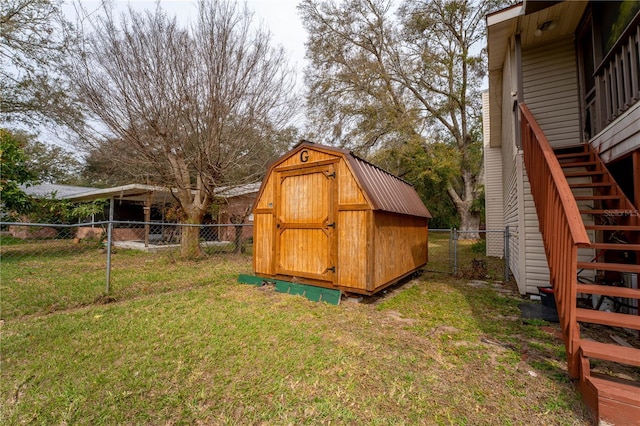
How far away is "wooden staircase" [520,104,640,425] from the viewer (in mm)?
1969

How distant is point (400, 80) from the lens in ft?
54.6

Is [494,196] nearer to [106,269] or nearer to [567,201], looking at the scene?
[567,201]

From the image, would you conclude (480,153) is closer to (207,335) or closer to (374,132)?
(374,132)

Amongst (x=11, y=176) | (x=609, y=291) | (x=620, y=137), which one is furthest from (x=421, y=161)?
(x=11, y=176)

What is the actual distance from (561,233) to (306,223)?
3608 millimetres

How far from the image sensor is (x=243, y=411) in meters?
2.01

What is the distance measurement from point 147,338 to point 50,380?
88cm

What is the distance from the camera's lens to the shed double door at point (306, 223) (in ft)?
15.9

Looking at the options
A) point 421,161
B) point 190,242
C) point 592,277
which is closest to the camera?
point 592,277

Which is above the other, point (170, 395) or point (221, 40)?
point (221, 40)

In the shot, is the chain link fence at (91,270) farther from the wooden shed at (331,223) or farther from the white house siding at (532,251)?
the white house siding at (532,251)

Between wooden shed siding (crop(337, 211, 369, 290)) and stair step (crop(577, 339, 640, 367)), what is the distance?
2571mm

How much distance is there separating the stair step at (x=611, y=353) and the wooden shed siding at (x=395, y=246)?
257cm

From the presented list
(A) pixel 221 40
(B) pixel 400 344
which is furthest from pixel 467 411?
(A) pixel 221 40
